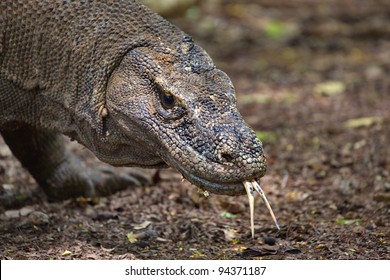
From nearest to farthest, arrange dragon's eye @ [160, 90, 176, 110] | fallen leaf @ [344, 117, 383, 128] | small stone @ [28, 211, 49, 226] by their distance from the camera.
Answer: dragon's eye @ [160, 90, 176, 110] < small stone @ [28, 211, 49, 226] < fallen leaf @ [344, 117, 383, 128]

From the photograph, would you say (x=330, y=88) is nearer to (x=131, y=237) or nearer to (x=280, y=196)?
→ (x=280, y=196)

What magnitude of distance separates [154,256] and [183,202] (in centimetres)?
139

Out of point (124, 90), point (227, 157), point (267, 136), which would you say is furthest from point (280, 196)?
point (227, 157)

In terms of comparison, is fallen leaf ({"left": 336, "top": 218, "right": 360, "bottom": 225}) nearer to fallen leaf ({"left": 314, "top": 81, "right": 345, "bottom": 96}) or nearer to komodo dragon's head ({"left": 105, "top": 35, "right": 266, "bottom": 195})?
komodo dragon's head ({"left": 105, "top": 35, "right": 266, "bottom": 195})

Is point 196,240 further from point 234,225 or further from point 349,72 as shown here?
point 349,72

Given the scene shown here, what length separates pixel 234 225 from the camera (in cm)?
584

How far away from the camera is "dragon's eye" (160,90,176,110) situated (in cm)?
459

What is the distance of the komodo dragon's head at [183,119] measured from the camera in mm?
4324

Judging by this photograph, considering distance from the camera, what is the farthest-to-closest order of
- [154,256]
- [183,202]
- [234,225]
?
[183,202]
[234,225]
[154,256]

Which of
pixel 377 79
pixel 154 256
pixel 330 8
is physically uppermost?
pixel 330 8

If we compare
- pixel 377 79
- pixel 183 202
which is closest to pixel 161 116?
pixel 183 202

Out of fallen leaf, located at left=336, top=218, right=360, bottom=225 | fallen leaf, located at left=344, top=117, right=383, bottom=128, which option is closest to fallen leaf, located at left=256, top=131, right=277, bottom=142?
fallen leaf, located at left=344, top=117, right=383, bottom=128

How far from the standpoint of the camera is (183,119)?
178 inches

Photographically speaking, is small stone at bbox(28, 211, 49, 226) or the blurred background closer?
small stone at bbox(28, 211, 49, 226)
